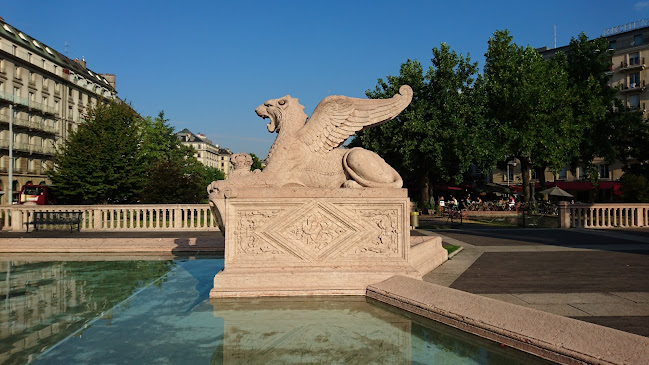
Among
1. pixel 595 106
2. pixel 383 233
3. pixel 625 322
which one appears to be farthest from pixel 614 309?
pixel 595 106

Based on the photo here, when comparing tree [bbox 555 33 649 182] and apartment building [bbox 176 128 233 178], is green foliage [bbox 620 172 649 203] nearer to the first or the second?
tree [bbox 555 33 649 182]

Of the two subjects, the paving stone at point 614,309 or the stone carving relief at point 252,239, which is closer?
the paving stone at point 614,309

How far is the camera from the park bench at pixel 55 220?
56.1ft

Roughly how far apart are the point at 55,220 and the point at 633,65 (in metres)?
58.5

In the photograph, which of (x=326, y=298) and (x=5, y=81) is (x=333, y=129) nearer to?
(x=326, y=298)

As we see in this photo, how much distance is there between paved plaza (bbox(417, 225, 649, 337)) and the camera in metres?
4.35

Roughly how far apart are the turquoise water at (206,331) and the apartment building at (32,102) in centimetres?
4148

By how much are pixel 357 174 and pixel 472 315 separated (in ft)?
8.38

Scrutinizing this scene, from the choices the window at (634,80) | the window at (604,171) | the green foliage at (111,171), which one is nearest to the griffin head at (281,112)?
the green foliage at (111,171)

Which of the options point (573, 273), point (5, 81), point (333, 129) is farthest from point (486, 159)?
point (5, 81)

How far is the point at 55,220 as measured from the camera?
1720cm

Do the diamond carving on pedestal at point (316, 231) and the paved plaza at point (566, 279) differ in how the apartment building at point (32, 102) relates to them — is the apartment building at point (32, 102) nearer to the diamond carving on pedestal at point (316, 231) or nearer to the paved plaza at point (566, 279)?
the diamond carving on pedestal at point (316, 231)

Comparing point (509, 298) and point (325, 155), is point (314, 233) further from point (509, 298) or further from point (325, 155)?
point (509, 298)

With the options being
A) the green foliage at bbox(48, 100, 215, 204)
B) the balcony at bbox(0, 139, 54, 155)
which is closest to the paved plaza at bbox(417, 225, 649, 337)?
the green foliage at bbox(48, 100, 215, 204)
